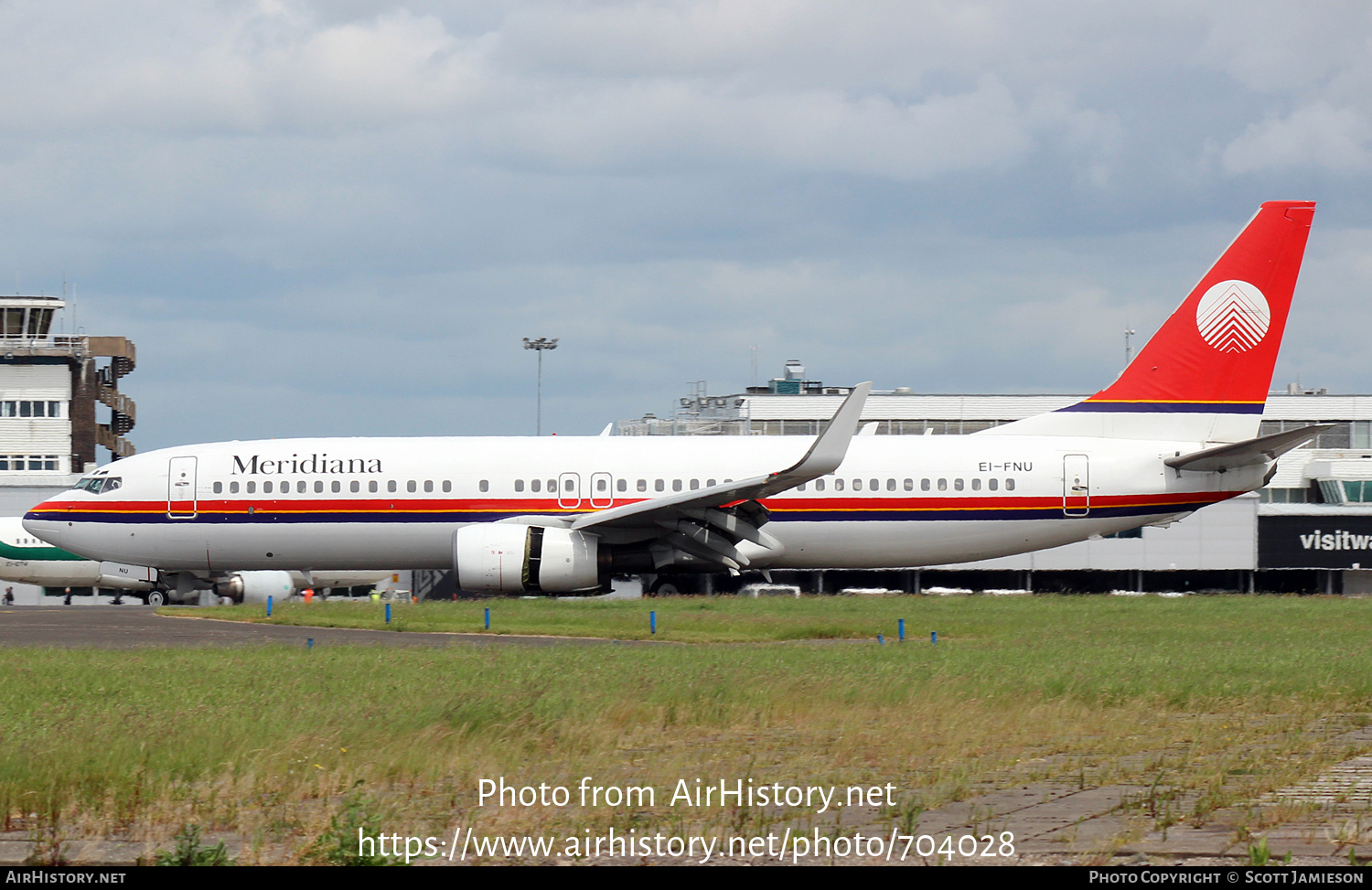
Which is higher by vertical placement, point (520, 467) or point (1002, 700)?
point (520, 467)

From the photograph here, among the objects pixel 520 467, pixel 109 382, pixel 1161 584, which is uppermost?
pixel 109 382

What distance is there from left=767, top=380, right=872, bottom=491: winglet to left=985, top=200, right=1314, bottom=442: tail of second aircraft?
7489 mm

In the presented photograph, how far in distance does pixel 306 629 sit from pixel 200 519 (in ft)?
23.6

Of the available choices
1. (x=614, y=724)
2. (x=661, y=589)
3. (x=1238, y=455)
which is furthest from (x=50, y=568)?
(x=614, y=724)

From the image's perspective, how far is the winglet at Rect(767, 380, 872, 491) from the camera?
1014 inches

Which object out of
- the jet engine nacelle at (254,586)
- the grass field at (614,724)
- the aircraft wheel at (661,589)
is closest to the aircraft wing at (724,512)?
the aircraft wheel at (661,589)

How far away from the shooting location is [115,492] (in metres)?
30.8

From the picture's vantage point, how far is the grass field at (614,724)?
8.91m

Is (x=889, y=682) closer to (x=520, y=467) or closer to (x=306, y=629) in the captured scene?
(x=306, y=629)

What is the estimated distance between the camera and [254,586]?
41.8 m

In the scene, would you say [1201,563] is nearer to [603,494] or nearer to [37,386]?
[603,494]

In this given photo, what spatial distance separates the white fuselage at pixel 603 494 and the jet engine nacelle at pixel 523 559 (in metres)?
1.97

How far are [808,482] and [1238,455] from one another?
8738 millimetres
